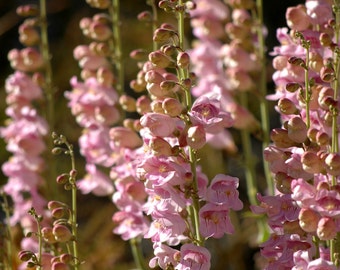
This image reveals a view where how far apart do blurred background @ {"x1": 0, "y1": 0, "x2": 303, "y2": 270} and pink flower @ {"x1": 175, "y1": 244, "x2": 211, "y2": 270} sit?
3.14 ft

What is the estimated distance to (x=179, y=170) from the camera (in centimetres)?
99

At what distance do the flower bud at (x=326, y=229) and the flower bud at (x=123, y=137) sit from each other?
45 cm

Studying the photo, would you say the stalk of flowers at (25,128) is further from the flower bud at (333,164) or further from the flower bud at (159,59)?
the flower bud at (333,164)

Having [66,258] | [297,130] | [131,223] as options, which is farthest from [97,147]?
[297,130]

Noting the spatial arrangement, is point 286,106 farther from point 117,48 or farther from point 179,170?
point 117,48

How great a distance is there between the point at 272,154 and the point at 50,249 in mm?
391

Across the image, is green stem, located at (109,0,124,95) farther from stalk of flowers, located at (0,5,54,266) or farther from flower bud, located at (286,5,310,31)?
flower bud, located at (286,5,310,31)

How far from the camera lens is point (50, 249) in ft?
4.09

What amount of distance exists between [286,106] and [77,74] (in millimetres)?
2109

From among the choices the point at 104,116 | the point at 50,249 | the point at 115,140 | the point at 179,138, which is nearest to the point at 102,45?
the point at 104,116

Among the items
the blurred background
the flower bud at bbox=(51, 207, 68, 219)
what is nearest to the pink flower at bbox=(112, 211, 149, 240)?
the flower bud at bbox=(51, 207, 68, 219)

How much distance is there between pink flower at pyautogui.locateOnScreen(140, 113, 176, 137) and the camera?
0.99m

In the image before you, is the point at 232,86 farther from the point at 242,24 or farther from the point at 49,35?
the point at 49,35

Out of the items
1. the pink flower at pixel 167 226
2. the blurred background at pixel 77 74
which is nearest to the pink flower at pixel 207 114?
the pink flower at pixel 167 226
